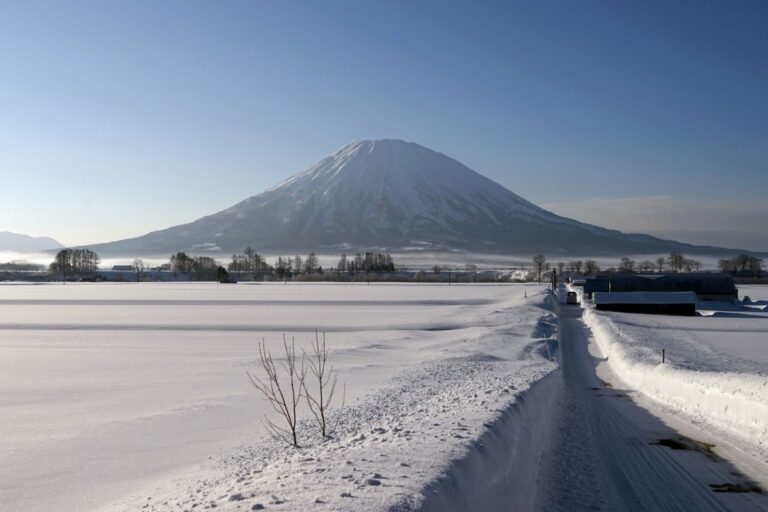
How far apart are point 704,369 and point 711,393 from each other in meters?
6.79

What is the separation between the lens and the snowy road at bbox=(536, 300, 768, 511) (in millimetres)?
7844

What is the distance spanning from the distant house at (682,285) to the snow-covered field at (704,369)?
21.8 meters

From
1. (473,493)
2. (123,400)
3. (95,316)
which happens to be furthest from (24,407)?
(95,316)

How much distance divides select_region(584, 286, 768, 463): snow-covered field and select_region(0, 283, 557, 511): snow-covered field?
9.22 ft

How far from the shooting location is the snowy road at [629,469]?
784 centimetres

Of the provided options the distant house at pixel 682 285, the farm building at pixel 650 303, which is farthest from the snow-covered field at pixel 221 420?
the distant house at pixel 682 285

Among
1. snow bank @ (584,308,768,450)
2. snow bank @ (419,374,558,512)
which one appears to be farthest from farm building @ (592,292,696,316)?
snow bank @ (419,374,558,512)

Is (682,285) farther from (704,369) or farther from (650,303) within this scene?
(704,369)

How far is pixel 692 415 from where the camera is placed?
13375 millimetres

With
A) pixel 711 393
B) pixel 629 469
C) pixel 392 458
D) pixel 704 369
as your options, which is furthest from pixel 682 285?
pixel 392 458

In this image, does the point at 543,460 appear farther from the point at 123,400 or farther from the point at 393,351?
the point at 393,351

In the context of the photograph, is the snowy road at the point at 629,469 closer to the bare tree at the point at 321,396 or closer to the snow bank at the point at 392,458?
the snow bank at the point at 392,458

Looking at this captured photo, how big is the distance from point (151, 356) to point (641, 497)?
19.1m

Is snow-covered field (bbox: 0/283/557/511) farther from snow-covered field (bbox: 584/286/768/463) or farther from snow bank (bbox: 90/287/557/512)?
snow-covered field (bbox: 584/286/768/463)
